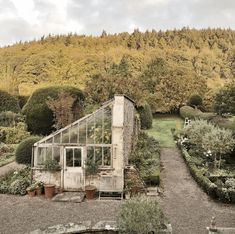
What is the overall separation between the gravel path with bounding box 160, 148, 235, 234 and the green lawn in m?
8.32

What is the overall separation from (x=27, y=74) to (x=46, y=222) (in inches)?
1531

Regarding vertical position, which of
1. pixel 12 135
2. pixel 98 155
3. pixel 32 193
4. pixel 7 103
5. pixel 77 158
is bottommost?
pixel 32 193

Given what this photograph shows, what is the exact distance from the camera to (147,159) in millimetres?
18656

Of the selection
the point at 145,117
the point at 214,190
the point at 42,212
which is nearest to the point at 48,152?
the point at 42,212

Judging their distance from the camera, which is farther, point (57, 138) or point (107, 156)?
point (57, 138)

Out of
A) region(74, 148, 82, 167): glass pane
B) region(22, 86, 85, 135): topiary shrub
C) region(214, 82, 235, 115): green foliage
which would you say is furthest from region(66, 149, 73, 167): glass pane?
region(214, 82, 235, 115): green foliage

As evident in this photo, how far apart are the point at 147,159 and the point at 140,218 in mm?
10234

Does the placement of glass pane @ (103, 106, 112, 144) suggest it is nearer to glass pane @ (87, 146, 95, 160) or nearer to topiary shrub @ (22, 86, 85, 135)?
glass pane @ (87, 146, 95, 160)

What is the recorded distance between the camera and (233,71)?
5694 centimetres

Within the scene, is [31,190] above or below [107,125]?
below

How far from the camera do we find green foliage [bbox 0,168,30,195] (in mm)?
14453

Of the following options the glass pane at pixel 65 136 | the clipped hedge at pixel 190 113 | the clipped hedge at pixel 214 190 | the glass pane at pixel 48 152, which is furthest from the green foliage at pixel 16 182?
the clipped hedge at pixel 190 113

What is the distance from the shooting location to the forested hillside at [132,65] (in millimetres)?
39375

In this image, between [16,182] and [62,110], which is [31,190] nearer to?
[16,182]
